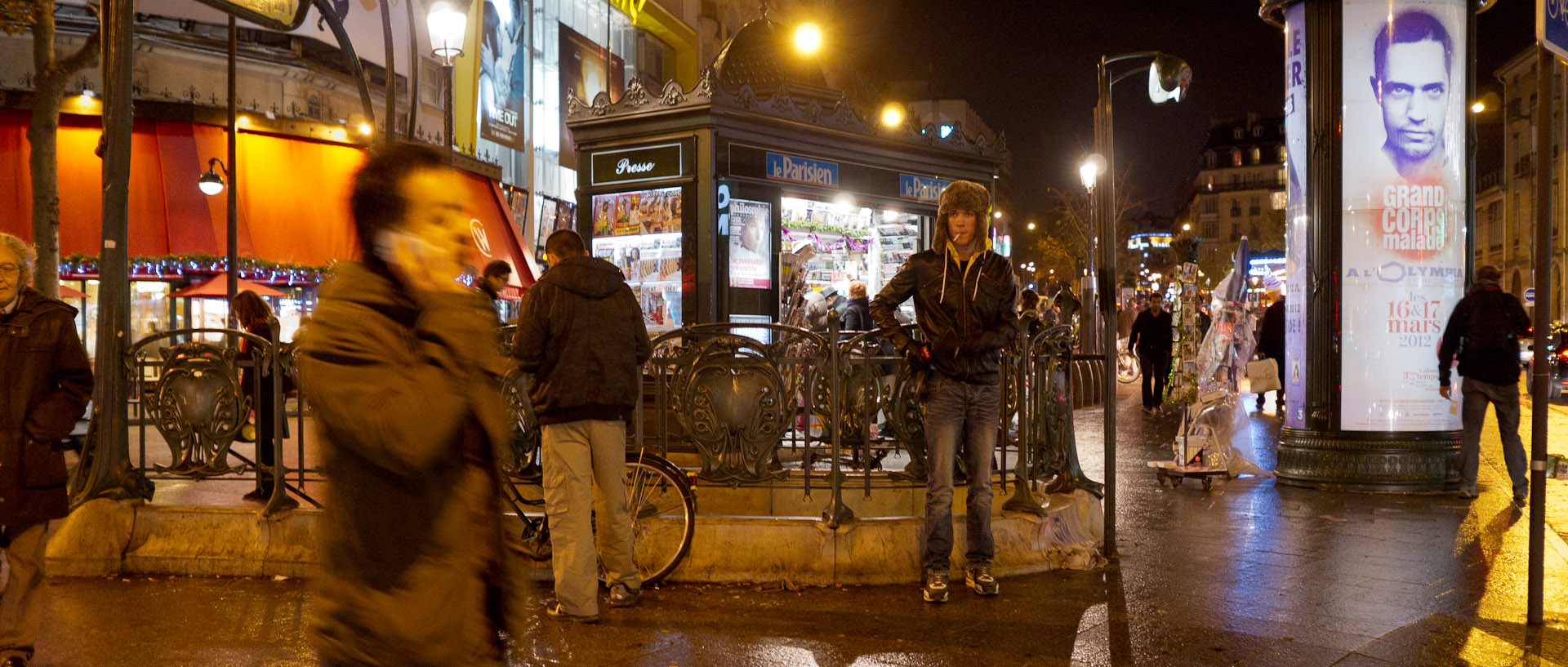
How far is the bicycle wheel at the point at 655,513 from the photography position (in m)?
6.40

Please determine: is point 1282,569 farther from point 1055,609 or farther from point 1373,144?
point 1373,144

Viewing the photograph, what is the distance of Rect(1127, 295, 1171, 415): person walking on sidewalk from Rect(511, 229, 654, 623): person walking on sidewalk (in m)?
14.4

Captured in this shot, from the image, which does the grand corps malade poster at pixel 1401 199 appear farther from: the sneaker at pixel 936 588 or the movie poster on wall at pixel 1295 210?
the sneaker at pixel 936 588

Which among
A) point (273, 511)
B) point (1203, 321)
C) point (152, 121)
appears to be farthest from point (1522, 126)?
point (273, 511)

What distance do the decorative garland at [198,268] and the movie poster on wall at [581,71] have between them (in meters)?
10.8

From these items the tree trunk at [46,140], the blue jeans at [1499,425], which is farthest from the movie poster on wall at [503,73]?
the blue jeans at [1499,425]

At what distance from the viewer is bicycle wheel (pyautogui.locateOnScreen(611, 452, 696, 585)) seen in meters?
6.40

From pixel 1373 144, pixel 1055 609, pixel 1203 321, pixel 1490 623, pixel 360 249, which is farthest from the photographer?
pixel 1203 321

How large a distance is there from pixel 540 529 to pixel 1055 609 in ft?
9.76

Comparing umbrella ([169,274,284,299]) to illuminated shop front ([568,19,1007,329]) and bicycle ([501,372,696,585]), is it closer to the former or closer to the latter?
illuminated shop front ([568,19,1007,329])

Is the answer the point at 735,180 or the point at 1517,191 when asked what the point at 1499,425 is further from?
the point at 1517,191

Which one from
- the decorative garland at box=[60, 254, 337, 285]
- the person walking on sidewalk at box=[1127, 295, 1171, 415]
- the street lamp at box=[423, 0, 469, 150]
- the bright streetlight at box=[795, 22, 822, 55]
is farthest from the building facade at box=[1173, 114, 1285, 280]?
the street lamp at box=[423, 0, 469, 150]

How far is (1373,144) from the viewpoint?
980 cm

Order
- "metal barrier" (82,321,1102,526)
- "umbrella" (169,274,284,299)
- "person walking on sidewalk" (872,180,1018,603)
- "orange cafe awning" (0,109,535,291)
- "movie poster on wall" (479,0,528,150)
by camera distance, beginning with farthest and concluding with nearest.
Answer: "movie poster on wall" (479,0,528,150) < "umbrella" (169,274,284,299) < "orange cafe awning" (0,109,535,291) < "metal barrier" (82,321,1102,526) < "person walking on sidewalk" (872,180,1018,603)
